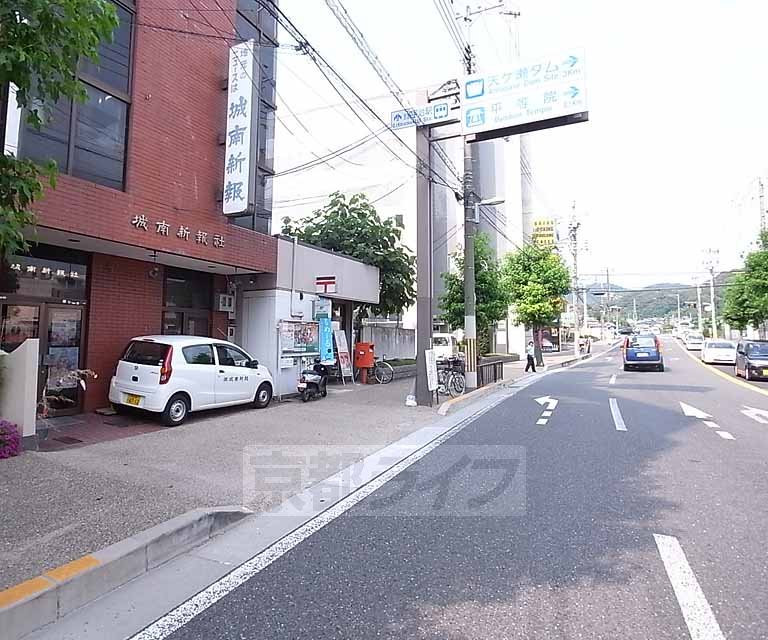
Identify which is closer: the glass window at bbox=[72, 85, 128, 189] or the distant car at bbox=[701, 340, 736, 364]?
the glass window at bbox=[72, 85, 128, 189]

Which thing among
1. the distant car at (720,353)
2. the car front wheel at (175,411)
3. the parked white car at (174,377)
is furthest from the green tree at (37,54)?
the distant car at (720,353)

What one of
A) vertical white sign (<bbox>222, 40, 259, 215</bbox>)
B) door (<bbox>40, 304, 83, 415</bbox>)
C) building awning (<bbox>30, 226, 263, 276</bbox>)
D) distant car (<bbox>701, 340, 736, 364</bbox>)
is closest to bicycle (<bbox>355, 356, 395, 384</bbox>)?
building awning (<bbox>30, 226, 263, 276</bbox>)

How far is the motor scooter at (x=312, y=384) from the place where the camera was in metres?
11.8

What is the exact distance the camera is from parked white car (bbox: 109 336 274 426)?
8.36 metres

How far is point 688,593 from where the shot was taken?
323 centimetres

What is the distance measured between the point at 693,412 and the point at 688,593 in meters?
8.58

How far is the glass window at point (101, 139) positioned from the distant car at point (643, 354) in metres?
21.3

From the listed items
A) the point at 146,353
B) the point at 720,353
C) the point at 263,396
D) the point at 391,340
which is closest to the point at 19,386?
the point at 146,353

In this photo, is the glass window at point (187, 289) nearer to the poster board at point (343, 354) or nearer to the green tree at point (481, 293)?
the poster board at point (343, 354)

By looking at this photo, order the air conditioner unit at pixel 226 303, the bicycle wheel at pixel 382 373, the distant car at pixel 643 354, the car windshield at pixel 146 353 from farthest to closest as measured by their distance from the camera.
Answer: the distant car at pixel 643 354
the bicycle wheel at pixel 382 373
the air conditioner unit at pixel 226 303
the car windshield at pixel 146 353

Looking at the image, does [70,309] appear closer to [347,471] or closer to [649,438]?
[347,471]

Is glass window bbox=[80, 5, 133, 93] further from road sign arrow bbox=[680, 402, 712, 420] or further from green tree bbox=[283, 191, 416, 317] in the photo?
road sign arrow bbox=[680, 402, 712, 420]

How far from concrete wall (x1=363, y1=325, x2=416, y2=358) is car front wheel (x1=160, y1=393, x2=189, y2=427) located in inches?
444

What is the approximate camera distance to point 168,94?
380 inches
